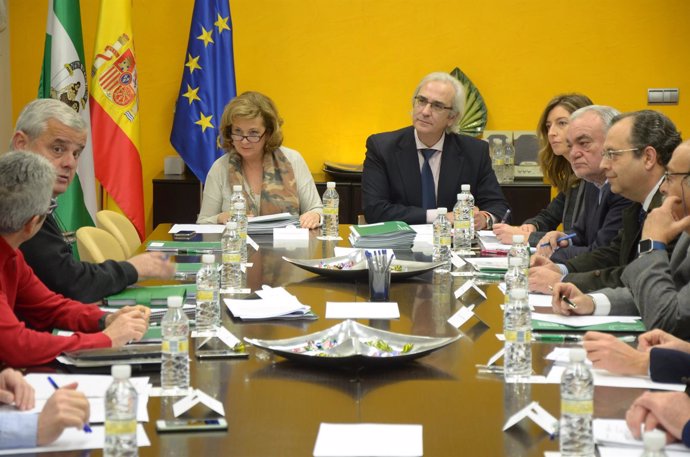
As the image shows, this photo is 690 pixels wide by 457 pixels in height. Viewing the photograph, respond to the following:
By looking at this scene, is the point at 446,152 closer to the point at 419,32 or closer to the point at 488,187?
the point at 488,187

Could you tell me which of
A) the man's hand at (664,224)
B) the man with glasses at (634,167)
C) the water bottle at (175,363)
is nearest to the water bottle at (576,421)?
the water bottle at (175,363)

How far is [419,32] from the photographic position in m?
7.04

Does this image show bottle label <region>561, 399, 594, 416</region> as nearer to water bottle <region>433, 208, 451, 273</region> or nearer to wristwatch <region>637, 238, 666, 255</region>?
wristwatch <region>637, 238, 666, 255</region>

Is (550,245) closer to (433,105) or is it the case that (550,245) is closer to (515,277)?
(433,105)

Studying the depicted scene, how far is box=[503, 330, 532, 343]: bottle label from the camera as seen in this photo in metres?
2.42

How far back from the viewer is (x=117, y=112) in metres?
6.34

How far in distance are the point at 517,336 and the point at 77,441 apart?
1.05m

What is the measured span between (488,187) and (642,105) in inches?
86.0

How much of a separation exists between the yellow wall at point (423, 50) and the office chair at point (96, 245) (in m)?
2.74

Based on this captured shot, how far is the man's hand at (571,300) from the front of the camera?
10.1 ft

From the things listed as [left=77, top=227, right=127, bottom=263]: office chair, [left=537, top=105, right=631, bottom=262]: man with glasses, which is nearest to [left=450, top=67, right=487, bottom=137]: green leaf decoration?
[left=537, top=105, right=631, bottom=262]: man with glasses

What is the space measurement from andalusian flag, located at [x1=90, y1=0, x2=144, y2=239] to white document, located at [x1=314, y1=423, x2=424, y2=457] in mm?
4580

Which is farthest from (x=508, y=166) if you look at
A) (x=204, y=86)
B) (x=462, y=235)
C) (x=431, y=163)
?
(x=462, y=235)

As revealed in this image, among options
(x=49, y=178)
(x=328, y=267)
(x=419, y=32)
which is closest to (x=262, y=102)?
(x=328, y=267)
